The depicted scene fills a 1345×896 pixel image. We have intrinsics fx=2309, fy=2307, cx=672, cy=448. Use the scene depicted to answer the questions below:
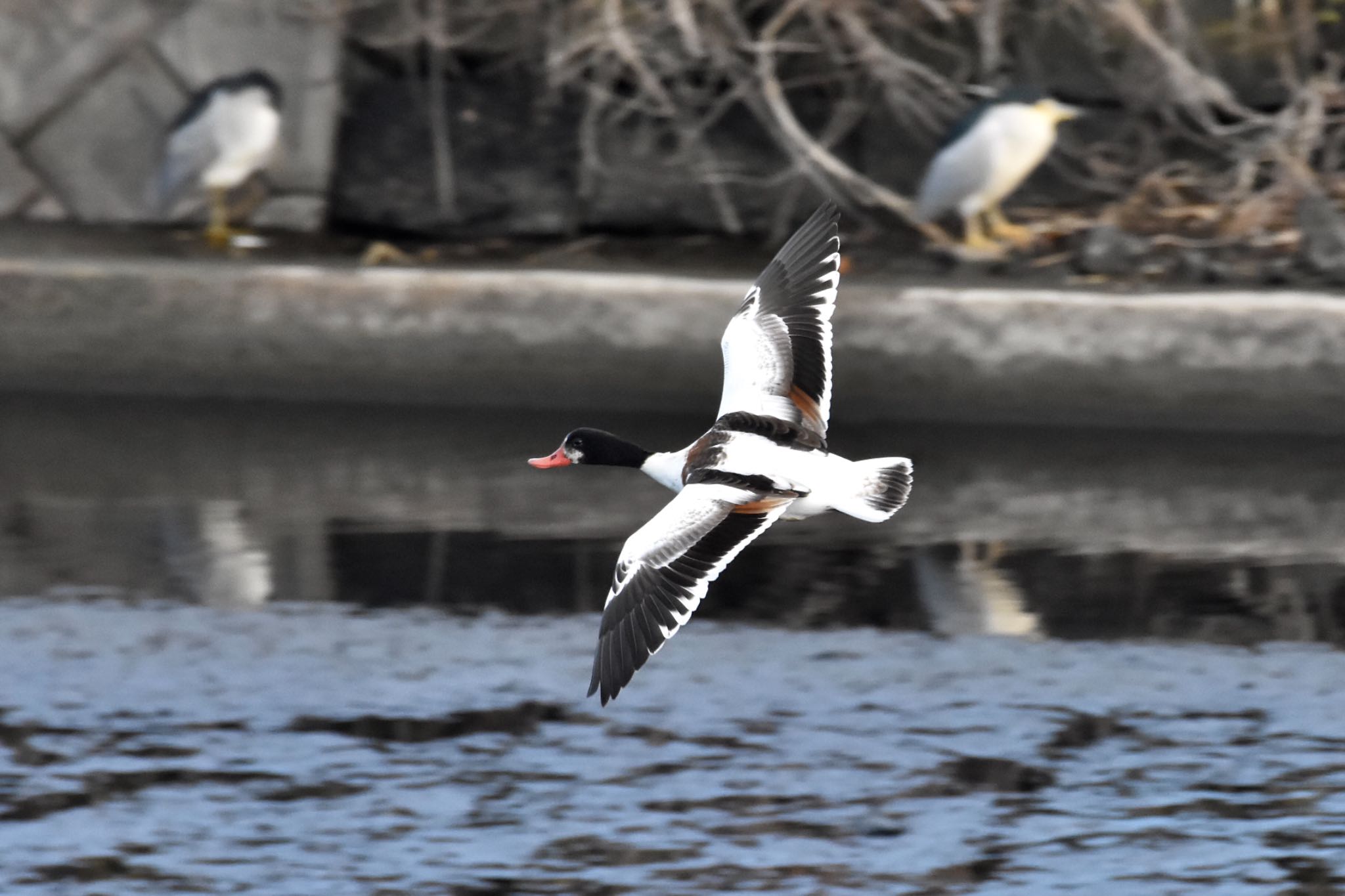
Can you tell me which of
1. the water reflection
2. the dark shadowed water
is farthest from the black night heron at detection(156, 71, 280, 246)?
the dark shadowed water

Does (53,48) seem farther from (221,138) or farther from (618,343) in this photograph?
(618,343)

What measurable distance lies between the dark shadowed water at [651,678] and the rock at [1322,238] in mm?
1152

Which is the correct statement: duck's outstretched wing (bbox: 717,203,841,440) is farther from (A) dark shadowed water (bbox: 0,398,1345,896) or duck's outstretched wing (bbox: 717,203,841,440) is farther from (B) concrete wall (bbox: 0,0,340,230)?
(B) concrete wall (bbox: 0,0,340,230)

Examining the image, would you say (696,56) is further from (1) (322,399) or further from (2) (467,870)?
(2) (467,870)

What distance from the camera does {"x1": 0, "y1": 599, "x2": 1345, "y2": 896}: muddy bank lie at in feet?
14.5

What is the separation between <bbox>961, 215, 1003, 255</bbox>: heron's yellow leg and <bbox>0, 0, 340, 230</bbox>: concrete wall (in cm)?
333

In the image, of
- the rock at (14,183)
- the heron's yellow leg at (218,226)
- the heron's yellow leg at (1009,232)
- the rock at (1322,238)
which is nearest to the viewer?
the rock at (1322,238)

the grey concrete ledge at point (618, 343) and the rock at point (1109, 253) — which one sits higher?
the rock at point (1109, 253)

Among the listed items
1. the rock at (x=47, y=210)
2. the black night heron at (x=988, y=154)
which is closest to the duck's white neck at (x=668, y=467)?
the black night heron at (x=988, y=154)

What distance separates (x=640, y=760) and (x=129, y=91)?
25.0ft

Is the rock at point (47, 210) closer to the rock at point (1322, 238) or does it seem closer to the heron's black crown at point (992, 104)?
Result: the heron's black crown at point (992, 104)

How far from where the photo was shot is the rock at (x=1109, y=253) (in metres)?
10.1

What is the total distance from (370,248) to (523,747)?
231 inches

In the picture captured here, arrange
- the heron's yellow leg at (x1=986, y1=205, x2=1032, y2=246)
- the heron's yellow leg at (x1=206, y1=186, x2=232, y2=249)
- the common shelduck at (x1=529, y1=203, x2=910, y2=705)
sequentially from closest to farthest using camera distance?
the common shelduck at (x1=529, y1=203, x2=910, y2=705) < the heron's yellow leg at (x1=986, y1=205, x2=1032, y2=246) < the heron's yellow leg at (x1=206, y1=186, x2=232, y2=249)
